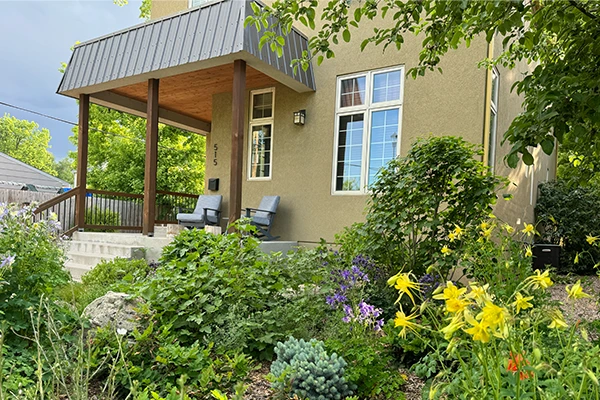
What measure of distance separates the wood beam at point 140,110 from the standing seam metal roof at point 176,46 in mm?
724

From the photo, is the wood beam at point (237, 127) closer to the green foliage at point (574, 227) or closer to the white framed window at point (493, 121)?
the white framed window at point (493, 121)

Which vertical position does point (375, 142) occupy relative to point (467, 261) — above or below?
above

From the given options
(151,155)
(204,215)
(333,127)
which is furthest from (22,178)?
(333,127)

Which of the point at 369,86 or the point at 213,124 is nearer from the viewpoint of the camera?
the point at 369,86

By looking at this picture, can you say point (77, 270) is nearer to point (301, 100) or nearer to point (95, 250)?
point (95, 250)

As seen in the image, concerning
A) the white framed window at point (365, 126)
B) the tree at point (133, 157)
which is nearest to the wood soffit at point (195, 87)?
the white framed window at point (365, 126)

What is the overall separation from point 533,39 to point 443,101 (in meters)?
3.59

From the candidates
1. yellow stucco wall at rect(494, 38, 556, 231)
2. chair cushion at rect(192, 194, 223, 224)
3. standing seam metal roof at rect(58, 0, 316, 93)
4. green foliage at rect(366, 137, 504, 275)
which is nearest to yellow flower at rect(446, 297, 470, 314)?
green foliage at rect(366, 137, 504, 275)

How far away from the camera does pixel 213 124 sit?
789cm

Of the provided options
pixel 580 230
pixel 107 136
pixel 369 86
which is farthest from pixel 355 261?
pixel 107 136

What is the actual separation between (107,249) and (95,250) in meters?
A: 0.36

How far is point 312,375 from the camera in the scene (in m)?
1.94

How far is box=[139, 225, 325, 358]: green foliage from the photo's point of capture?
97.0 inches

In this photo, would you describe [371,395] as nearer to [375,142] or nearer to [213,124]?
[375,142]
